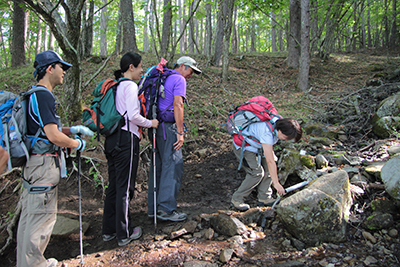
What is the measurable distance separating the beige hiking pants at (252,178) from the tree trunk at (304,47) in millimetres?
7883

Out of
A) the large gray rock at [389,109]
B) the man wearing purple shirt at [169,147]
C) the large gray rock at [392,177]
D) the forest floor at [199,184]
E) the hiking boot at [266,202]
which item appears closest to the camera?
the forest floor at [199,184]

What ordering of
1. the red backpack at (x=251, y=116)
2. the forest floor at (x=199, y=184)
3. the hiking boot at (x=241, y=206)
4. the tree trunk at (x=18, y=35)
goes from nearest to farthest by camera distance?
1. the forest floor at (x=199, y=184)
2. the red backpack at (x=251, y=116)
3. the hiking boot at (x=241, y=206)
4. the tree trunk at (x=18, y=35)

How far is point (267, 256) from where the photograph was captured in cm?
281

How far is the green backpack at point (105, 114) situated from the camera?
2900mm

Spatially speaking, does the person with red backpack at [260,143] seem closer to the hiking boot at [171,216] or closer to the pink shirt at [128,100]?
→ the hiking boot at [171,216]

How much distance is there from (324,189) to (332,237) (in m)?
0.58

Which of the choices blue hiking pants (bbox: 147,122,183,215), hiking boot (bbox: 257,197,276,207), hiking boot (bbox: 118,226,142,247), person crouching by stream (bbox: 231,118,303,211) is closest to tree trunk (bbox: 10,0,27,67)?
blue hiking pants (bbox: 147,122,183,215)

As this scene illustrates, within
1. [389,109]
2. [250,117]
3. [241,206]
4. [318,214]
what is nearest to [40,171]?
[250,117]

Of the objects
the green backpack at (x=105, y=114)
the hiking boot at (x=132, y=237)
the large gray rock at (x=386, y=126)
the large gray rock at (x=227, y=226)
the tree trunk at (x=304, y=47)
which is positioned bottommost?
the hiking boot at (x=132, y=237)

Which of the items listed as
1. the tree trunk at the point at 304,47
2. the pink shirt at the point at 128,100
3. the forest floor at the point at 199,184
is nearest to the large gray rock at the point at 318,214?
the forest floor at the point at 199,184

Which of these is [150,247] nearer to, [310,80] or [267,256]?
[267,256]

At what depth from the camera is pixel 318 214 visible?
3025 millimetres

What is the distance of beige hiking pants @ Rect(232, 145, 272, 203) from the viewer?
3805mm

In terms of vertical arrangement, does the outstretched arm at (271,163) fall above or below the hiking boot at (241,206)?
above
